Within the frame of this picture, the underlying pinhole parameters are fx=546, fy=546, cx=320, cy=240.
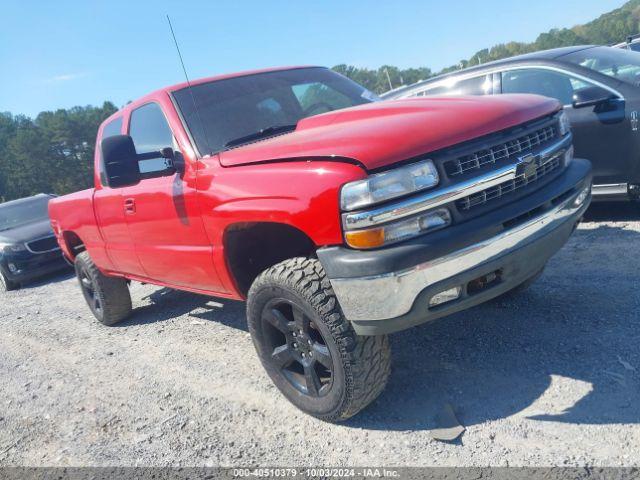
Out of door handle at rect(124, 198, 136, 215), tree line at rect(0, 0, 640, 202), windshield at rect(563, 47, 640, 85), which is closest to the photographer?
door handle at rect(124, 198, 136, 215)

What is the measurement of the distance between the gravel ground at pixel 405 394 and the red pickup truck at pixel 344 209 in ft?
0.99

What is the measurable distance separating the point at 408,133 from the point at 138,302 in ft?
15.4

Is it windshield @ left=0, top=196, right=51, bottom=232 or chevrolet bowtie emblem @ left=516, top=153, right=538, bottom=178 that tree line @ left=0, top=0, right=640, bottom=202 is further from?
chevrolet bowtie emblem @ left=516, top=153, right=538, bottom=178

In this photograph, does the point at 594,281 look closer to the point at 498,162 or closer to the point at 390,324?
the point at 498,162

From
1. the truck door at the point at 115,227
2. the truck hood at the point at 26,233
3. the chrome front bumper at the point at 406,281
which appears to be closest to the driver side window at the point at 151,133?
the truck door at the point at 115,227

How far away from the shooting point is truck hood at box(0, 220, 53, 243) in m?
9.33

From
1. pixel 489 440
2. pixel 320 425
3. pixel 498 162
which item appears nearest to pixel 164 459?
pixel 320 425

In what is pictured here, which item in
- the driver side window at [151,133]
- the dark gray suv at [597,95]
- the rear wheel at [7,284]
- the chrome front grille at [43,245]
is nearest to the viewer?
the driver side window at [151,133]

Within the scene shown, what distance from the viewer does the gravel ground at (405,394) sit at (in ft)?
8.25

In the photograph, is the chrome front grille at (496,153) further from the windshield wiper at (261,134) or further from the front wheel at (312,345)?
the windshield wiper at (261,134)

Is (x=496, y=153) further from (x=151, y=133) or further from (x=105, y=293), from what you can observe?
(x=105, y=293)

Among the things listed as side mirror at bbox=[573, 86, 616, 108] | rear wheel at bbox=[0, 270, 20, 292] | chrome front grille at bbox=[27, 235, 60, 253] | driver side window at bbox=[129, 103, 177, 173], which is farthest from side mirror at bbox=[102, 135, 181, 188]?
rear wheel at bbox=[0, 270, 20, 292]

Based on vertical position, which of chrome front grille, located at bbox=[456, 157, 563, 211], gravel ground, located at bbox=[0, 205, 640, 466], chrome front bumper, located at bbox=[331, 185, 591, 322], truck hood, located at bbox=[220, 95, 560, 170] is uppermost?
truck hood, located at bbox=[220, 95, 560, 170]

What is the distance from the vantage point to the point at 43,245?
30.6 ft
